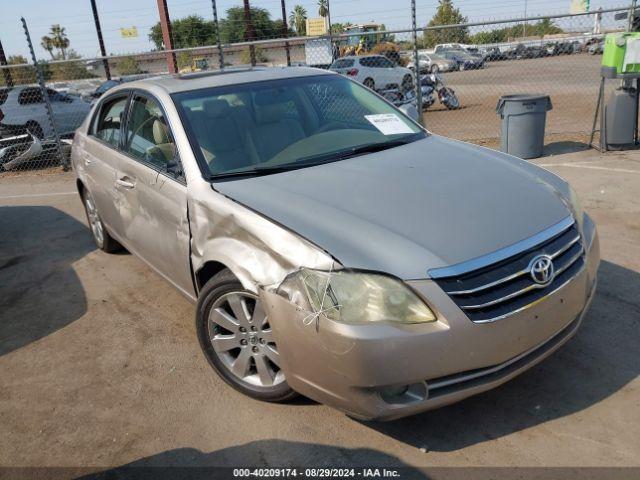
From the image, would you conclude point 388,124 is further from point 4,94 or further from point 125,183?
point 4,94

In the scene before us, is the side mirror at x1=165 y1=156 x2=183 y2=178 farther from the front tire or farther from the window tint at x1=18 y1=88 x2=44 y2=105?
the window tint at x1=18 y1=88 x2=44 y2=105

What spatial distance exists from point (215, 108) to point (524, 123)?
216 inches

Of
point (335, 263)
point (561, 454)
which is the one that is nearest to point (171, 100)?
point (335, 263)

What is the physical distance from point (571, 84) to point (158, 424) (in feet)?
60.9

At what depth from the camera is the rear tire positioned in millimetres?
5191

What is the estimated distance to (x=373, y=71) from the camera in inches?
737

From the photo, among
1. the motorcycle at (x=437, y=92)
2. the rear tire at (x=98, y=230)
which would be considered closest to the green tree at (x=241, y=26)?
the motorcycle at (x=437, y=92)

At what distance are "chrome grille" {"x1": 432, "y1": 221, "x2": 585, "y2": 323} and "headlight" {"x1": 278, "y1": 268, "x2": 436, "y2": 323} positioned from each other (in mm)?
154

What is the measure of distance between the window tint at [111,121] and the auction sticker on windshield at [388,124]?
197 centimetres

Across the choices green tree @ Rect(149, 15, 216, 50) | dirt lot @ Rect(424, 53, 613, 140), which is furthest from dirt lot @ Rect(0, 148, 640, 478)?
green tree @ Rect(149, 15, 216, 50)

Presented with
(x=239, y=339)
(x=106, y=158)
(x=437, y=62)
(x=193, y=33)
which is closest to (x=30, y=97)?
(x=106, y=158)

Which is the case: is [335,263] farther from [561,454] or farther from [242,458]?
[561,454]

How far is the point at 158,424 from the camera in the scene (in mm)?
2865

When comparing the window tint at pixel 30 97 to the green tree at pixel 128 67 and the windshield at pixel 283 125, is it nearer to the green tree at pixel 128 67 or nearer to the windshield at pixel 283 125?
the windshield at pixel 283 125
